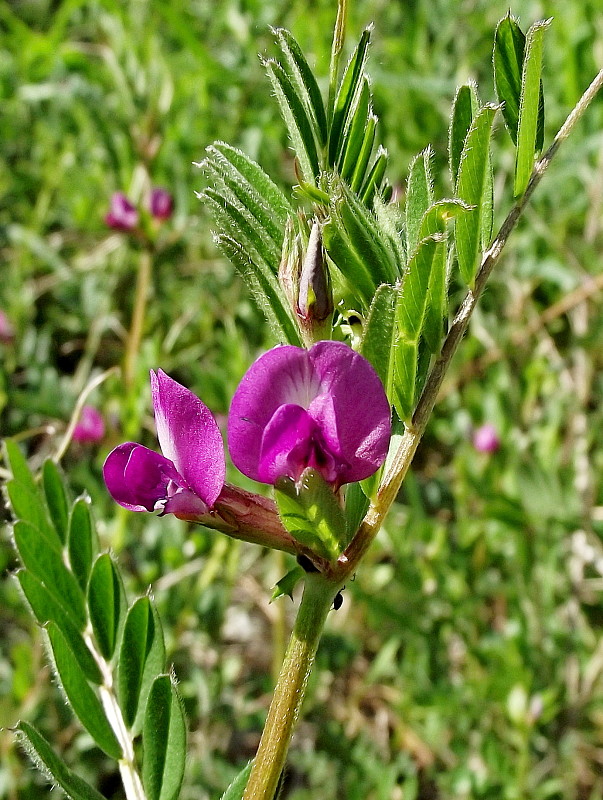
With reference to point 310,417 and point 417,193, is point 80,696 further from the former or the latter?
point 417,193

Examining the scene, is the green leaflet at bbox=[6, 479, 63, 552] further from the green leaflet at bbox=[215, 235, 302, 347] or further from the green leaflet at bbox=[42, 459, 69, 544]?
the green leaflet at bbox=[215, 235, 302, 347]

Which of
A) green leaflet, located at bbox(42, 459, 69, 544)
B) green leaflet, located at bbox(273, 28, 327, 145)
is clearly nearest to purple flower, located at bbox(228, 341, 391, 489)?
green leaflet, located at bbox(273, 28, 327, 145)

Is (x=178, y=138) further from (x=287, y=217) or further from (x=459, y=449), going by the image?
(x=287, y=217)

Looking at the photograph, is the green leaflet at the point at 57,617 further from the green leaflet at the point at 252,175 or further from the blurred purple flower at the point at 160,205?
the blurred purple flower at the point at 160,205

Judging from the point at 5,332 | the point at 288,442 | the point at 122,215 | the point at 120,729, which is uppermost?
the point at 122,215

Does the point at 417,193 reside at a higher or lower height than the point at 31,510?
higher

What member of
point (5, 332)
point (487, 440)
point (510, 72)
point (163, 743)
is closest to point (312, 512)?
point (163, 743)

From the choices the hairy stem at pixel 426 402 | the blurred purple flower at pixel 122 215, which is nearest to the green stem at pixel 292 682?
the hairy stem at pixel 426 402

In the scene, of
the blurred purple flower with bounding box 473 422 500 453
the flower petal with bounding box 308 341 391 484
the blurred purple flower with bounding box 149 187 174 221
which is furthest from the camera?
the blurred purple flower with bounding box 149 187 174 221
